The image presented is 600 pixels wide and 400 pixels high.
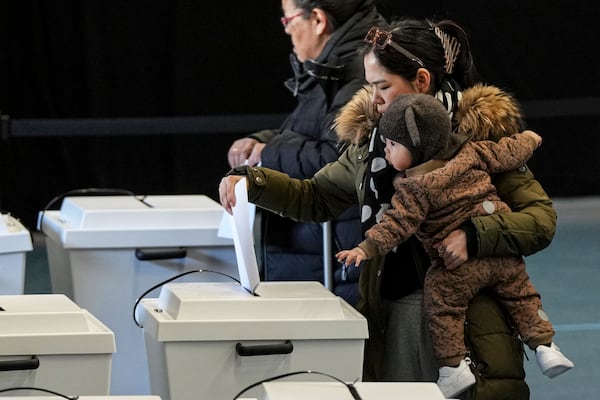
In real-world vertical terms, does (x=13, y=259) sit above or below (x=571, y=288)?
above

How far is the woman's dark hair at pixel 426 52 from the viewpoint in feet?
8.23

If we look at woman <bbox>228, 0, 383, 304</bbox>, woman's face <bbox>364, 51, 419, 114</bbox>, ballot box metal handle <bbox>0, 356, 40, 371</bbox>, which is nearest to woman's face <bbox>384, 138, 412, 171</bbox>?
woman's face <bbox>364, 51, 419, 114</bbox>

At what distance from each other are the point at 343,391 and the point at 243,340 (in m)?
0.48

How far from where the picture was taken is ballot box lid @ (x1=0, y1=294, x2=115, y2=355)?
214 centimetres

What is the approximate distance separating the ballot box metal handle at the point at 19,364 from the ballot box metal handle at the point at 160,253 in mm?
1207

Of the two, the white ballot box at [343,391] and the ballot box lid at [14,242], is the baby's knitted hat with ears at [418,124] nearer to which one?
the white ballot box at [343,391]

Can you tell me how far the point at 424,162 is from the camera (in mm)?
2414

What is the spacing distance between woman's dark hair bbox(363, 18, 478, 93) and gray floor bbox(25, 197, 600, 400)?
171 centimetres

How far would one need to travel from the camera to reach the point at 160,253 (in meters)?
3.35

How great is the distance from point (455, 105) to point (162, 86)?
4.67m

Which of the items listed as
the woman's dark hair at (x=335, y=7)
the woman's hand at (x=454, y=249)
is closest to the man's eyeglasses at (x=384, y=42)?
the woman's hand at (x=454, y=249)

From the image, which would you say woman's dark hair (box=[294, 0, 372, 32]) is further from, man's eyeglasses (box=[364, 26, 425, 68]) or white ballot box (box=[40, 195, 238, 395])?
man's eyeglasses (box=[364, 26, 425, 68])

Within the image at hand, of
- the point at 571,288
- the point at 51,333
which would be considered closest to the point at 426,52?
the point at 51,333

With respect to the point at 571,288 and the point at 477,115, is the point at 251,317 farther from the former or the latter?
the point at 571,288
